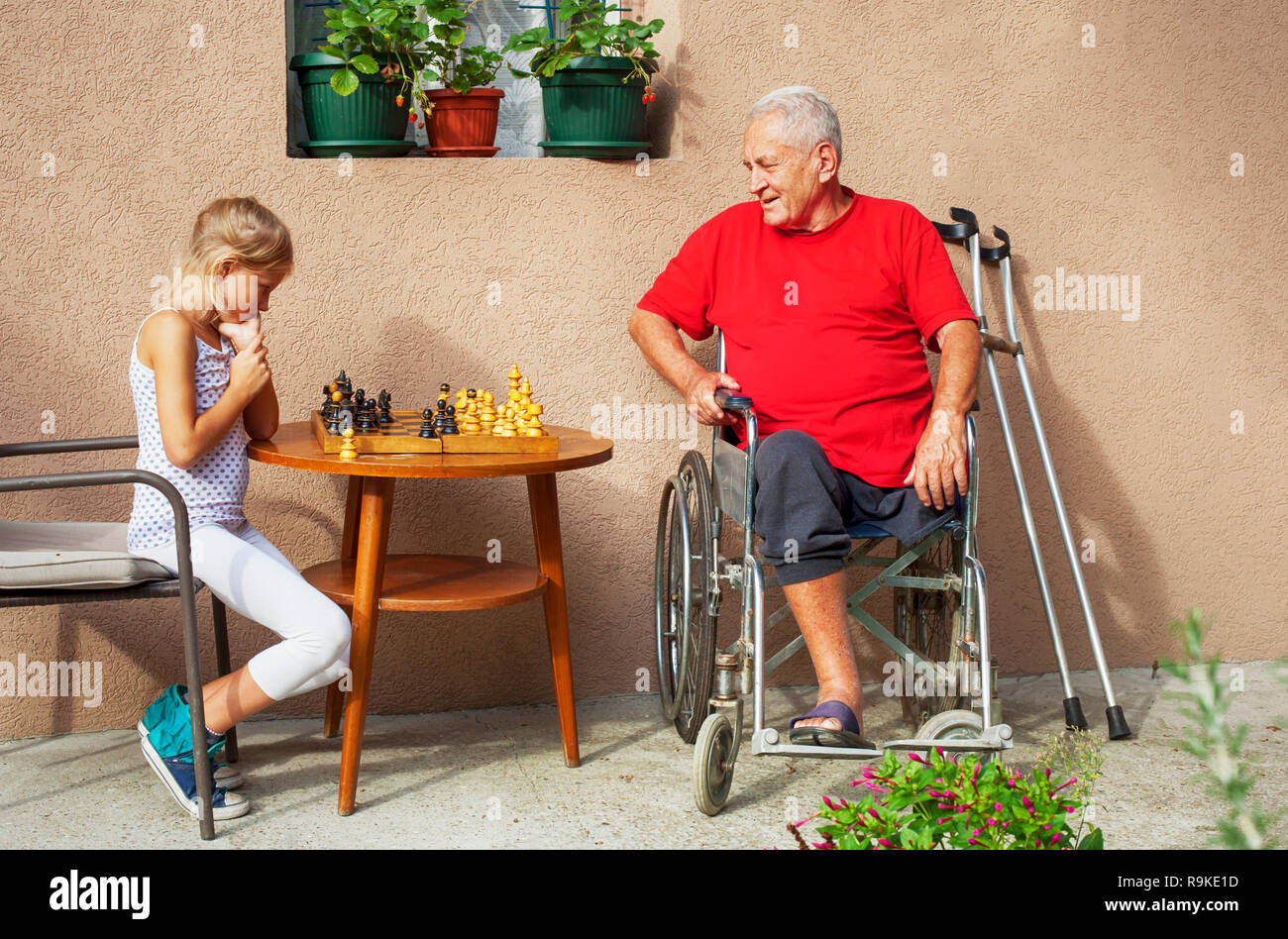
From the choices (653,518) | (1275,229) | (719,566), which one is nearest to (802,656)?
(653,518)

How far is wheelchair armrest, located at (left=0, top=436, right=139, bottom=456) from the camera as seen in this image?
8.38 ft

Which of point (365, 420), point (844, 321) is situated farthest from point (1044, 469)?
point (365, 420)

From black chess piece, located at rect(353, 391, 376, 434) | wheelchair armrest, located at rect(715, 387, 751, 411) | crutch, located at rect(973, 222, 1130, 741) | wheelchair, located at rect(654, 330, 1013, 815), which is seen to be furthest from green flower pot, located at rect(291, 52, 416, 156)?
crutch, located at rect(973, 222, 1130, 741)

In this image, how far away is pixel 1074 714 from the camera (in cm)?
305

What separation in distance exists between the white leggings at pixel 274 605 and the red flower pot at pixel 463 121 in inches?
48.4

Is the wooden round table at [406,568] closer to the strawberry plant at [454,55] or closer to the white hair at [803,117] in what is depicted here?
the white hair at [803,117]

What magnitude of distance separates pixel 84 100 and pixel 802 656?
2256mm

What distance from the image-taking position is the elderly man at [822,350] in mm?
2486

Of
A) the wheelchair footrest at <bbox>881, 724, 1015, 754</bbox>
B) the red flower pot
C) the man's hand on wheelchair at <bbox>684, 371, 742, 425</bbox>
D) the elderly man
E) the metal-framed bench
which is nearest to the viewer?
the metal-framed bench

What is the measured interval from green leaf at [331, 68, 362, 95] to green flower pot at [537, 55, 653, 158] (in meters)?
0.48

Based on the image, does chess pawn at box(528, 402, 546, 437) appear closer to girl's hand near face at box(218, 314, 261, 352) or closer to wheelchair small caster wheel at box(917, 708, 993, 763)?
girl's hand near face at box(218, 314, 261, 352)

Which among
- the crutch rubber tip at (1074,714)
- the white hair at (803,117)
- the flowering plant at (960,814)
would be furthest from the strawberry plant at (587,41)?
the flowering plant at (960,814)

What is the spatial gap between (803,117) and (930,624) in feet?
4.02

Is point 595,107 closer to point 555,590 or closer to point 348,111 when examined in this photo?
point 348,111
